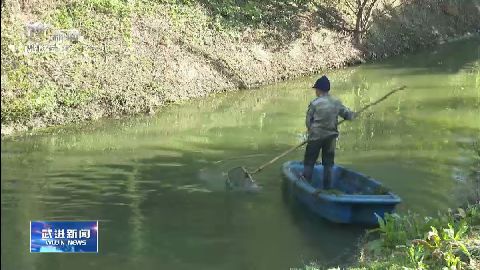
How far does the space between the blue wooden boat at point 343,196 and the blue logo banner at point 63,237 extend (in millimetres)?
3256

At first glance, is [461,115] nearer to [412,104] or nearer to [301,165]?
[412,104]

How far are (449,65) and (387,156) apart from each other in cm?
1411

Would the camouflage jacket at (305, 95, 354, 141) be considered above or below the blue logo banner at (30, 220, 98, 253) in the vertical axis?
above

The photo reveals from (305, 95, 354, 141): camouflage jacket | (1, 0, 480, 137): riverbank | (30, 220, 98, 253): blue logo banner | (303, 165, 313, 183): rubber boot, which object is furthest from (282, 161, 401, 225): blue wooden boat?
(1, 0, 480, 137): riverbank

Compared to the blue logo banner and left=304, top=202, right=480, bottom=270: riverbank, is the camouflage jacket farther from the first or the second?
the blue logo banner

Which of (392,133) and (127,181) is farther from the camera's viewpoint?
(392,133)

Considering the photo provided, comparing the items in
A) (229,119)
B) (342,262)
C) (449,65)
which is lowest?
(342,262)

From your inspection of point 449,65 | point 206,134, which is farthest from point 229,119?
point 449,65

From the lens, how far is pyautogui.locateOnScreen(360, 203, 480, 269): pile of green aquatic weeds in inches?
259

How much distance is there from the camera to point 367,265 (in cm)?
705

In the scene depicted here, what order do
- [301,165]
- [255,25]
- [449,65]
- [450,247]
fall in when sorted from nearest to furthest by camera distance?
[450,247] < [301,165] < [255,25] < [449,65]

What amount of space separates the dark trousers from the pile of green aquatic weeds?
5.88 feet

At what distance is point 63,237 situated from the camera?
767 cm

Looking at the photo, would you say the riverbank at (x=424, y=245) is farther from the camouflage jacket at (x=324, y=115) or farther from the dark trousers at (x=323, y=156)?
the camouflage jacket at (x=324, y=115)
